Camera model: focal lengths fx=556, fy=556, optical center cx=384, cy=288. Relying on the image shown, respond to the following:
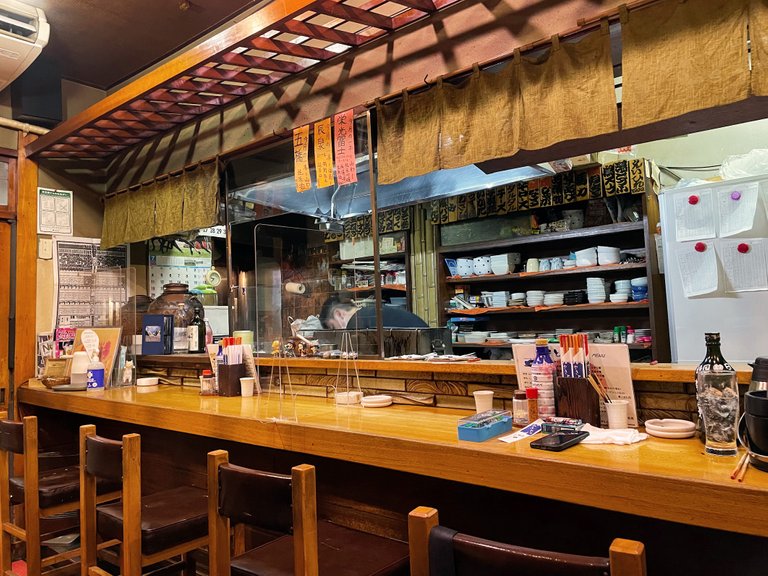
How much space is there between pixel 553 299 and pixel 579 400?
3368 millimetres

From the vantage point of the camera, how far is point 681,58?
6.13 feet

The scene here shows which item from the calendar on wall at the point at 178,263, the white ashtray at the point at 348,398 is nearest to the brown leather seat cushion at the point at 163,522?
the white ashtray at the point at 348,398

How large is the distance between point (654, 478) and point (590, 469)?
13 centimetres

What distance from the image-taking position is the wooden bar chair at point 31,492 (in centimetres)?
239

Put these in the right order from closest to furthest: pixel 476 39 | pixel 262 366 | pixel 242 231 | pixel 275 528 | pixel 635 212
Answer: pixel 275 528
pixel 476 39
pixel 262 366
pixel 242 231
pixel 635 212

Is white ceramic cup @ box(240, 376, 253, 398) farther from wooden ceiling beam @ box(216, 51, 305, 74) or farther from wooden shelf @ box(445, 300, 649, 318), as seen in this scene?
wooden shelf @ box(445, 300, 649, 318)

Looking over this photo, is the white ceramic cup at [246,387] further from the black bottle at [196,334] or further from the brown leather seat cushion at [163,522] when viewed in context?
the black bottle at [196,334]

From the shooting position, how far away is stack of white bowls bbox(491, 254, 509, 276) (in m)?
5.20

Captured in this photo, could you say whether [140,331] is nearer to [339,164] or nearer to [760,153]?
[339,164]

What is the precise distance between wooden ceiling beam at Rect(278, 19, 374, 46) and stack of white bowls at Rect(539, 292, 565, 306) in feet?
9.51

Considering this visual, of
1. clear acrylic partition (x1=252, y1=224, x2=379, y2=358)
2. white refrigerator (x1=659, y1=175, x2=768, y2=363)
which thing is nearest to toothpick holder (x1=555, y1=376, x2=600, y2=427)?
clear acrylic partition (x1=252, y1=224, x2=379, y2=358)

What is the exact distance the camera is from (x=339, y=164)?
2920 millimetres

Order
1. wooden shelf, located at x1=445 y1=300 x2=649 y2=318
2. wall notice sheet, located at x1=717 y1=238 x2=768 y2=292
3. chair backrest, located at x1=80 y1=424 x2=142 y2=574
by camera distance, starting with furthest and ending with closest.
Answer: wooden shelf, located at x1=445 y1=300 x2=649 y2=318
wall notice sheet, located at x1=717 y1=238 x2=768 y2=292
chair backrest, located at x1=80 y1=424 x2=142 y2=574

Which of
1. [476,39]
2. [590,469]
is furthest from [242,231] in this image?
[590,469]
